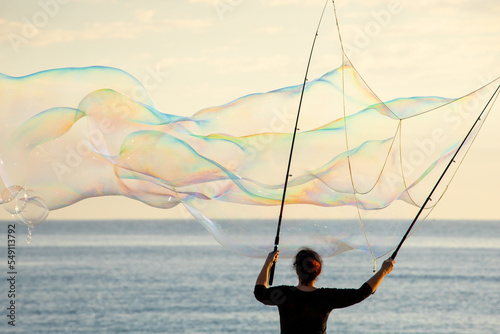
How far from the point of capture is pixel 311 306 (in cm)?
531

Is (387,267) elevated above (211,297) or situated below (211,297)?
below

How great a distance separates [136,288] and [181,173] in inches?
1678

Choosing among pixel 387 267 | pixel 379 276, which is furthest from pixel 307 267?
pixel 387 267

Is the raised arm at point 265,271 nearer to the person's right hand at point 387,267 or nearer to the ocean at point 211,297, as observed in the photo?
the person's right hand at point 387,267

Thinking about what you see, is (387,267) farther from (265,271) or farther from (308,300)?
(265,271)

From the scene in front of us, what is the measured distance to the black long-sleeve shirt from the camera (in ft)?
17.4

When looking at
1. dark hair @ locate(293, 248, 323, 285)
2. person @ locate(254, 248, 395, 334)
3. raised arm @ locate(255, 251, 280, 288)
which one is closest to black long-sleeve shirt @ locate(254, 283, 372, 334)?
person @ locate(254, 248, 395, 334)

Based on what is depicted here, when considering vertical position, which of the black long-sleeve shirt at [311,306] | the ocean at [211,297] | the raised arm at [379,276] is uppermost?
the ocean at [211,297]

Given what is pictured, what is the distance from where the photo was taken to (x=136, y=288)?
166ft

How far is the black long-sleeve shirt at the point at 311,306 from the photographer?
529 centimetres

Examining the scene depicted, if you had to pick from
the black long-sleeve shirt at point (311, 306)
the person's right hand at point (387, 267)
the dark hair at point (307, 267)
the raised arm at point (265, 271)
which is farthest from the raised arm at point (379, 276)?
the raised arm at point (265, 271)

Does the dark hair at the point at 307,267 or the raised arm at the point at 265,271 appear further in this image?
the raised arm at the point at 265,271

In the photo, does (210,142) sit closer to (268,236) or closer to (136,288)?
(268,236)

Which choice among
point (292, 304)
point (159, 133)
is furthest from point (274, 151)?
point (292, 304)
